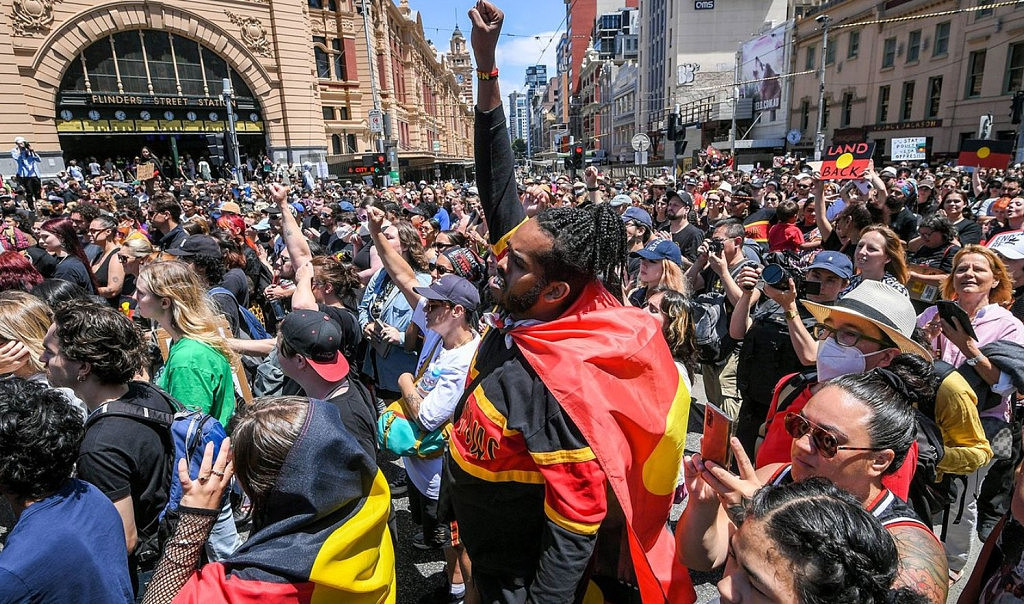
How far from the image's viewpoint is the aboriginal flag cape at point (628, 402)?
1.51m

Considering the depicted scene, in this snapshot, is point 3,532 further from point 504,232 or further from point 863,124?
point 863,124

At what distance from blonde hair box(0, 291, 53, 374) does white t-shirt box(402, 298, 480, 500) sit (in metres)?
2.03

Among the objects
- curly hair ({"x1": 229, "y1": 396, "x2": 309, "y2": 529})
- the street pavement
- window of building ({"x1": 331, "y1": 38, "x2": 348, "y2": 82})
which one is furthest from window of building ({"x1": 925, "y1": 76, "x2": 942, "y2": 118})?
window of building ({"x1": 331, "y1": 38, "x2": 348, "y2": 82})

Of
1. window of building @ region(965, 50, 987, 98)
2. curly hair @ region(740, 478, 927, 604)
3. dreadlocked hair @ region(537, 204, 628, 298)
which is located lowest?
curly hair @ region(740, 478, 927, 604)

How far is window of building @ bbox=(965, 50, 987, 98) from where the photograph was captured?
24438mm

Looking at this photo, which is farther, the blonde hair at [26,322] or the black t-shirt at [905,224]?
the black t-shirt at [905,224]

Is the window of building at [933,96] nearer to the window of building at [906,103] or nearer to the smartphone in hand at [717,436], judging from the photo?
the window of building at [906,103]

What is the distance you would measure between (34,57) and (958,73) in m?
43.0

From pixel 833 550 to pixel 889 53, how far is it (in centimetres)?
3740

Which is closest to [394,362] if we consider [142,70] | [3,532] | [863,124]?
[3,532]

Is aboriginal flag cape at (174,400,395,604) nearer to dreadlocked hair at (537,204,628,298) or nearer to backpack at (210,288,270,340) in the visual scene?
dreadlocked hair at (537,204,628,298)

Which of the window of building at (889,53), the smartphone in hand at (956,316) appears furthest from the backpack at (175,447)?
the window of building at (889,53)

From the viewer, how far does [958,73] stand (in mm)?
25469

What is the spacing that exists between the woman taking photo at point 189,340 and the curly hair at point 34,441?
1067 mm
